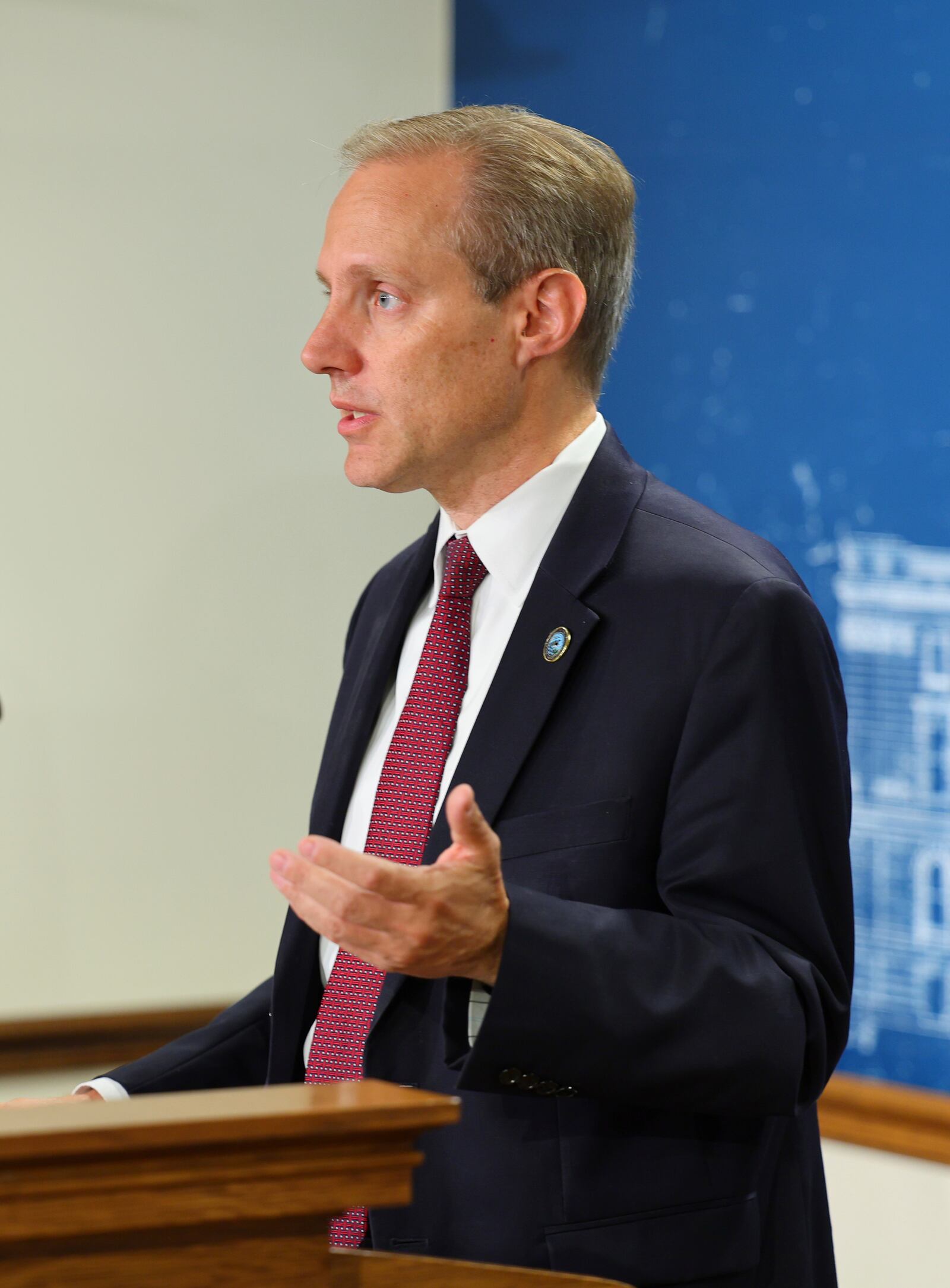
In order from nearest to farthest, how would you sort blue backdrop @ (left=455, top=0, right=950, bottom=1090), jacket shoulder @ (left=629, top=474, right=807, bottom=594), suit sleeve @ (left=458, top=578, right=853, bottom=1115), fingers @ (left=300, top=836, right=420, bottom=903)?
1. fingers @ (left=300, top=836, right=420, bottom=903)
2. suit sleeve @ (left=458, top=578, right=853, bottom=1115)
3. jacket shoulder @ (left=629, top=474, right=807, bottom=594)
4. blue backdrop @ (left=455, top=0, right=950, bottom=1090)

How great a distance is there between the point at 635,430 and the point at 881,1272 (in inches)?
60.4

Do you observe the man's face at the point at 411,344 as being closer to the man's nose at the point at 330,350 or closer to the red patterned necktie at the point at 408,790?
the man's nose at the point at 330,350

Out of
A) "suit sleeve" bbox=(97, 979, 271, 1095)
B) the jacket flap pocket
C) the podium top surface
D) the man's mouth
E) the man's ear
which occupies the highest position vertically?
the man's ear

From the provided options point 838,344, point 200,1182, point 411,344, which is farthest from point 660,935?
point 838,344

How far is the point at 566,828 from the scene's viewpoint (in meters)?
1.26

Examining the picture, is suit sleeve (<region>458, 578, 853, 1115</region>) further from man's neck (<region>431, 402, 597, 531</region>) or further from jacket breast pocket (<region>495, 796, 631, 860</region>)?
man's neck (<region>431, 402, 597, 531</region>)

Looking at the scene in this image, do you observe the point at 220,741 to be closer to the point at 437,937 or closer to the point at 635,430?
the point at 635,430

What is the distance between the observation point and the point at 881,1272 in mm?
2432

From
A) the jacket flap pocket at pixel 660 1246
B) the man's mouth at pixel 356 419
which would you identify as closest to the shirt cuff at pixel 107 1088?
the jacket flap pocket at pixel 660 1246

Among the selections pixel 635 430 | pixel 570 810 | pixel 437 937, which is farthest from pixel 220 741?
pixel 437 937

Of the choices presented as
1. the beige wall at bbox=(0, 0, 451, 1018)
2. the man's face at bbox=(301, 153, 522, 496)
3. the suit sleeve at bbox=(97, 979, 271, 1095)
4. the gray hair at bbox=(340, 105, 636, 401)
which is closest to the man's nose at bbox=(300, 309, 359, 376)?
the man's face at bbox=(301, 153, 522, 496)

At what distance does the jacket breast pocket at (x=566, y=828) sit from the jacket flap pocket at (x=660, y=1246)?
295mm

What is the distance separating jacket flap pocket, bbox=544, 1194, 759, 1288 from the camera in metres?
1.19

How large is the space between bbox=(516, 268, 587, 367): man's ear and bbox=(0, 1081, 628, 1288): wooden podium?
90cm
